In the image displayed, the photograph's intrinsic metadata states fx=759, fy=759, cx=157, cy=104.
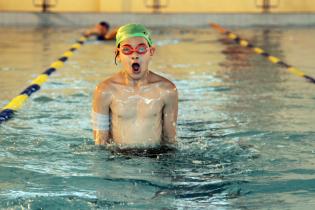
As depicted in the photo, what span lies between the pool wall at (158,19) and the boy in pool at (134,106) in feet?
44.0

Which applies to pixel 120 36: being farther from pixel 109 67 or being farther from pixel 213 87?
pixel 109 67

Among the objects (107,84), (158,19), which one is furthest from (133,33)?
(158,19)

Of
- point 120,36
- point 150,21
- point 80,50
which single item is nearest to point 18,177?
point 120,36

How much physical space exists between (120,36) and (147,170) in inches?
32.9

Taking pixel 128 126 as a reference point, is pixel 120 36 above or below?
above

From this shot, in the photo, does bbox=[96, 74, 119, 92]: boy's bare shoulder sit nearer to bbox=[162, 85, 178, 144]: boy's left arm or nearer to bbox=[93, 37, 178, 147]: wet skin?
bbox=[93, 37, 178, 147]: wet skin

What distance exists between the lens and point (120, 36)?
4492 millimetres

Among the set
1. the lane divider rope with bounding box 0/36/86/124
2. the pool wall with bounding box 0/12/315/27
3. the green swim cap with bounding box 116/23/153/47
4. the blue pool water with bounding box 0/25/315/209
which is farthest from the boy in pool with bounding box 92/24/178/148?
the pool wall with bounding box 0/12/315/27

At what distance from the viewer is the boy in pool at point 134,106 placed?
451 centimetres

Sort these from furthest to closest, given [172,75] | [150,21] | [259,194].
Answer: [150,21] < [172,75] < [259,194]

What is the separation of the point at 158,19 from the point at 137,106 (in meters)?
13.7

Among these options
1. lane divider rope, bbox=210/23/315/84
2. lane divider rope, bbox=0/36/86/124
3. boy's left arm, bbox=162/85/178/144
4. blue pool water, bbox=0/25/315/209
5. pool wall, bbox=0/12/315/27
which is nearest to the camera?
blue pool water, bbox=0/25/315/209

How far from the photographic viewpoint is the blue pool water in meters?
3.76

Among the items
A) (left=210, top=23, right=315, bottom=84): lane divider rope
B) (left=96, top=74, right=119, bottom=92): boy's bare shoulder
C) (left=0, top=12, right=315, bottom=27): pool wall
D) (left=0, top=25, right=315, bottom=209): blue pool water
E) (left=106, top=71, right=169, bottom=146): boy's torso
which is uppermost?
(left=96, top=74, right=119, bottom=92): boy's bare shoulder
